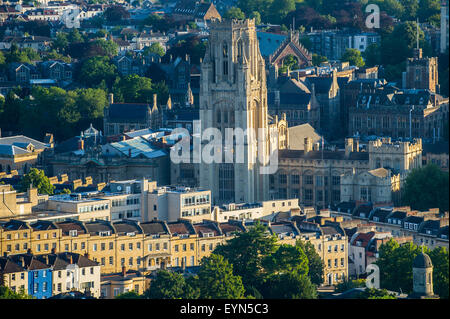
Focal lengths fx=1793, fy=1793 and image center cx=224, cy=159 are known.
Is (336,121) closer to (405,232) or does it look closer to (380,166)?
(380,166)

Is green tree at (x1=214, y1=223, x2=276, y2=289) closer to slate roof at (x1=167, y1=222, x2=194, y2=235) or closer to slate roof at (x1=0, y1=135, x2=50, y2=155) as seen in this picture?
slate roof at (x1=167, y1=222, x2=194, y2=235)

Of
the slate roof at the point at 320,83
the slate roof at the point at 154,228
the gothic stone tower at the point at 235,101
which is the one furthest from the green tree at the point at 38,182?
the slate roof at the point at 320,83

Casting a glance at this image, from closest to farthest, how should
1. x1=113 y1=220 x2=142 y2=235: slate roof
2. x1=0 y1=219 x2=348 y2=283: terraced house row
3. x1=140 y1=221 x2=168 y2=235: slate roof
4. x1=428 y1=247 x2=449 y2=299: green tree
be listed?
x1=428 y1=247 x2=449 y2=299: green tree
x1=0 y1=219 x2=348 y2=283: terraced house row
x1=113 y1=220 x2=142 y2=235: slate roof
x1=140 y1=221 x2=168 y2=235: slate roof

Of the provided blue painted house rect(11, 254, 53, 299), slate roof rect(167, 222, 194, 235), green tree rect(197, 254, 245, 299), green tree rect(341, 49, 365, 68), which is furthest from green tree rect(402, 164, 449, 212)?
green tree rect(341, 49, 365, 68)
